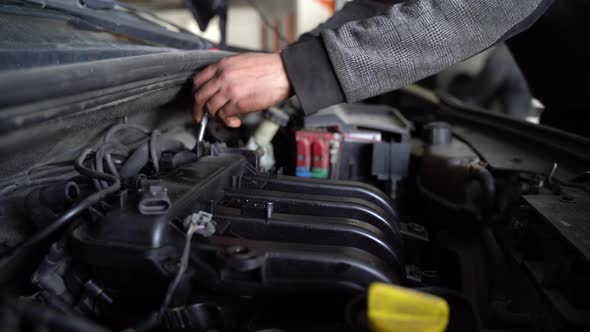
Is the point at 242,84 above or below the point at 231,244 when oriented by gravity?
above

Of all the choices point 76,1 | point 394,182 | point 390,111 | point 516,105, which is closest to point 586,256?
point 394,182

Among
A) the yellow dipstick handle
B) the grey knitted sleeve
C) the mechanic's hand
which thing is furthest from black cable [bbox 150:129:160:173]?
the yellow dipstick handle

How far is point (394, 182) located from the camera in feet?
4.16

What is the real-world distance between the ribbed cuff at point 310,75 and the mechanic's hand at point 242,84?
1.0 inches

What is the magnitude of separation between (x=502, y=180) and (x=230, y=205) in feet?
2.29

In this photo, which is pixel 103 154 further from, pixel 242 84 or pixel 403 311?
pixel 403 311

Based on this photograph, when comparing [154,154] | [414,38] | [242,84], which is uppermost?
[414,38]

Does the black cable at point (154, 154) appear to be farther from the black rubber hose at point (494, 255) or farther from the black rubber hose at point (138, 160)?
the black rubber hose at point (494, 255)

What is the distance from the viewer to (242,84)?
2.77ft

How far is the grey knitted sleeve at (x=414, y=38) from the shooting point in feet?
2.68

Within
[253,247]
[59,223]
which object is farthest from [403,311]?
[59,223]

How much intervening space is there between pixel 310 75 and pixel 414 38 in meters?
0.22

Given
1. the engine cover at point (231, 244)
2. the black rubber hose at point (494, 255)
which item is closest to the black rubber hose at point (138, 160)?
the engine cover at point (231, 244)

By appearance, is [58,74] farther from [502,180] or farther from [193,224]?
[502,180]
